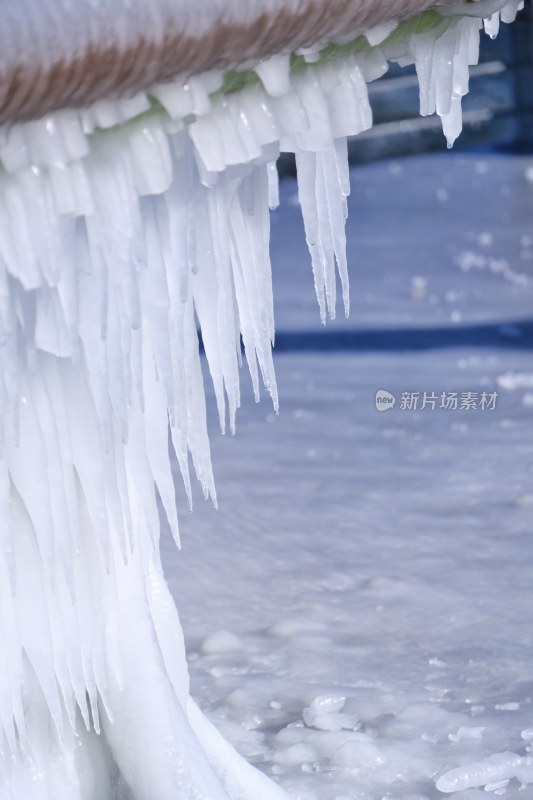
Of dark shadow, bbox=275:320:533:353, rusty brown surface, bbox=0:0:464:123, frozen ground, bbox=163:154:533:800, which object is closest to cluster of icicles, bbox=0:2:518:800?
rusty brown surface, bbox=0:0:464:123

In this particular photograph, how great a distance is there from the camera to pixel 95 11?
19.1 inches

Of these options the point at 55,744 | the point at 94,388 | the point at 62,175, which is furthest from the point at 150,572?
the point at 62,175

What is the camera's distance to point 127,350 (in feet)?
2.04

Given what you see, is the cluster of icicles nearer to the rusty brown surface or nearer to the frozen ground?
the rusty brown surface

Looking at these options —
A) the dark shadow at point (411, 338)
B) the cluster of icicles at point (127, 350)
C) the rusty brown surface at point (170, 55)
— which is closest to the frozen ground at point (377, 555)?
the dark shadow at point (411, 338)

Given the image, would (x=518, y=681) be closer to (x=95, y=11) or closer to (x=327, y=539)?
(x=327, y=539)

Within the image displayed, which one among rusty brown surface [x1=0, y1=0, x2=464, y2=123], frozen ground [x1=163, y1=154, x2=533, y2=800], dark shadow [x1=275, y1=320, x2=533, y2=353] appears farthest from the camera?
dark shadow [x1=275, y1=320, x2=533, y2=353]

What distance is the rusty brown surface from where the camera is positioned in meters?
0.48

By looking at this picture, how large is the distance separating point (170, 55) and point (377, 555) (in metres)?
1.01

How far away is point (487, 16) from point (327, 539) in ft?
3.06

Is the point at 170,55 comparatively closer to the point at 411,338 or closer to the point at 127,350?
the point at 127,350

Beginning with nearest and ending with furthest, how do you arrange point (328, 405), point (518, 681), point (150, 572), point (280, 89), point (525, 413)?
point (280, 89) → point (150, 572) → point (518, 681) → point (525, 413) → point (328, 405)

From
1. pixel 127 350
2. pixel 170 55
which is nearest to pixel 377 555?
pixel 127 350

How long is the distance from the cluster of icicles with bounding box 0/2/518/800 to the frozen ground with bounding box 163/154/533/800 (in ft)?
0.58
